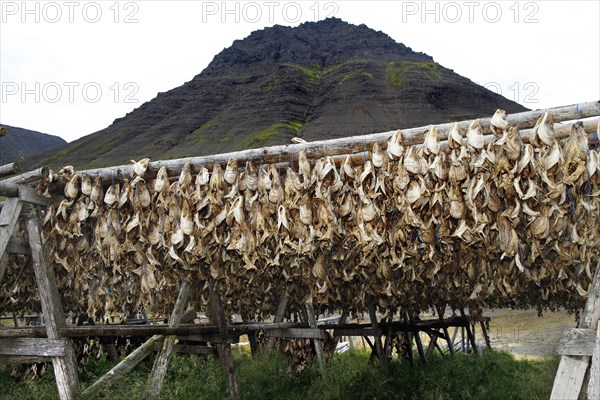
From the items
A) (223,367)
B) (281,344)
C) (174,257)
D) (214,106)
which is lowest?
(281,344)

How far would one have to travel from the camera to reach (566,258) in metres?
4.50

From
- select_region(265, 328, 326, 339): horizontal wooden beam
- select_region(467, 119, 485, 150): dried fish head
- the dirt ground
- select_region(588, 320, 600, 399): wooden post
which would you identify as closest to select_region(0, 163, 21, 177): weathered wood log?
select_region(467, 119, 485, 150): dried fish head

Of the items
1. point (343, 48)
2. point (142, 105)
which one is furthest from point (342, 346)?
point (343, 48)

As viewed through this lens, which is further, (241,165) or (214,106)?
(214,106)

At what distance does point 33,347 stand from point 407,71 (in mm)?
104167

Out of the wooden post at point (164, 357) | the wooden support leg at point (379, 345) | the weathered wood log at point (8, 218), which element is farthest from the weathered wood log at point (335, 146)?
the wooden support leg at point (379, 345)

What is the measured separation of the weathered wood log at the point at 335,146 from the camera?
3766 mm

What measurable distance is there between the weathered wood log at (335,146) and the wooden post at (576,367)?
3.94 ft

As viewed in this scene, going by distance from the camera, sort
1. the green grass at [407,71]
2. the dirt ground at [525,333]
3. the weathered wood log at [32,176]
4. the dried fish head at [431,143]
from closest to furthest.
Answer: the dried fish head at [431,143], the weathered wood log at [32,176], the dirt ground at [525,333], the green grass at [407,71]

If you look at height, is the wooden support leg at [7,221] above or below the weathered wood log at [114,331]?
above

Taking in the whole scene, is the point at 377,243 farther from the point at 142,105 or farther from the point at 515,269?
the point at 142,105

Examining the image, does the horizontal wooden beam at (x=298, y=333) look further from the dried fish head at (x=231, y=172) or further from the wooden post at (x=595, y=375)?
the wooden post at (x=595, y=375)

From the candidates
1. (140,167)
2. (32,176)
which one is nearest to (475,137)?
(140,167)

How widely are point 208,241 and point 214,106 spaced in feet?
322
